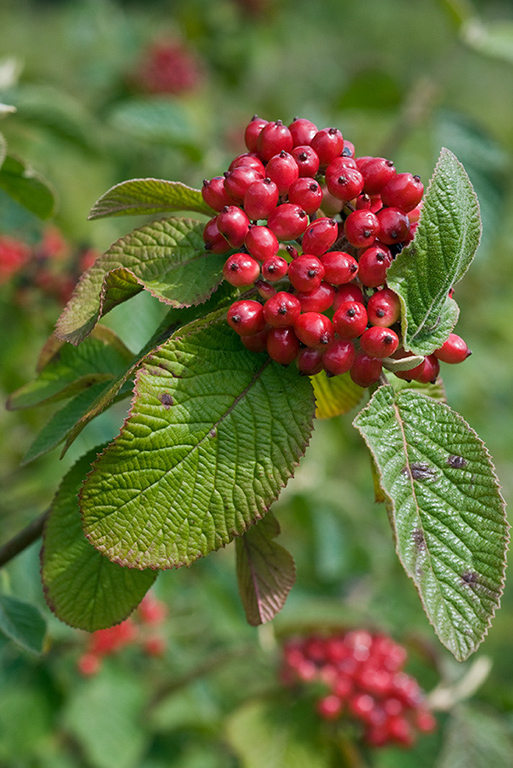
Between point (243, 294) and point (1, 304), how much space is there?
141 centimetres

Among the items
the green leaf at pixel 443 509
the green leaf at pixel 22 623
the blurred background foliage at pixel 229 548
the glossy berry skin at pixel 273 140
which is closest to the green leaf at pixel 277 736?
the blurred background foliage at pixel 229 548

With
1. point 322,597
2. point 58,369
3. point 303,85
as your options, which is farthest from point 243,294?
point 303,85

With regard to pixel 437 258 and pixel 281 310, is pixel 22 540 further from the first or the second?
pixel 437 258

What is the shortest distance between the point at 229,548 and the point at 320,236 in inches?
106

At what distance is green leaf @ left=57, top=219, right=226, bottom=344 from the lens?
0.76 m

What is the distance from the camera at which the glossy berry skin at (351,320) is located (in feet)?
2.43

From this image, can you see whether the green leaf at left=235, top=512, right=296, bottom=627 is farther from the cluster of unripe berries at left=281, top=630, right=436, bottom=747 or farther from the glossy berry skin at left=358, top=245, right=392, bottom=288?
the cluster of unripe berries at left=281, top=630, right=436, bottom=747

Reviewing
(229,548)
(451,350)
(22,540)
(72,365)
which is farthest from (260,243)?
(229,548)

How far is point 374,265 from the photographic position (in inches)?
30.5

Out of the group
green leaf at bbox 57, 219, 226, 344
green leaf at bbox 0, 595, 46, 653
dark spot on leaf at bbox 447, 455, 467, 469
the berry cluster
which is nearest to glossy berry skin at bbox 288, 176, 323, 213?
green leaf at bbox 57, 219, 226, 344

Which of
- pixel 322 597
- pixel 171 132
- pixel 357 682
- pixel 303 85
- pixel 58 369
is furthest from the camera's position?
pixel 303 85

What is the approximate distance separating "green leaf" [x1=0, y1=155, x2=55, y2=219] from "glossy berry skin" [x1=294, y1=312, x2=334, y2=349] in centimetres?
58

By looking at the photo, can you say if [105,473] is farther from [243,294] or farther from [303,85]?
[303,85]

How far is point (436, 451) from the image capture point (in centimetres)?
73
